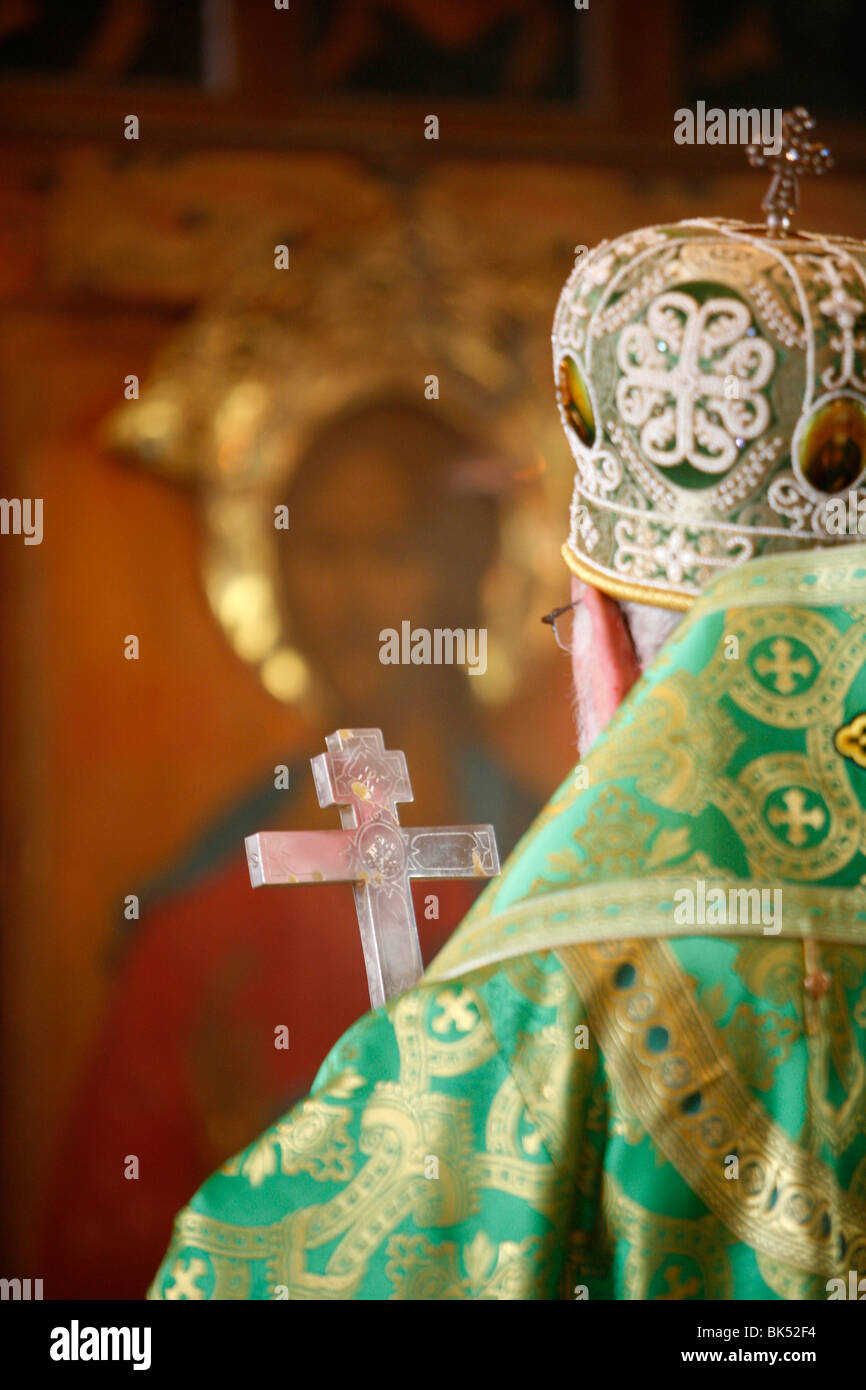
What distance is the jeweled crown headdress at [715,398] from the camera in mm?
1913

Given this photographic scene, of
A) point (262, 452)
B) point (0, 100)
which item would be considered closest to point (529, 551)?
point (262, 452)

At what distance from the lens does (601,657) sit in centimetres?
186

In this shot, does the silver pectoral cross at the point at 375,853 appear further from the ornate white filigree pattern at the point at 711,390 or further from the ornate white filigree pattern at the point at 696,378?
the ornate white filigree pattern at the point at 696,378

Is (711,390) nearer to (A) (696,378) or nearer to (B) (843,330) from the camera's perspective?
(A) (696,378)

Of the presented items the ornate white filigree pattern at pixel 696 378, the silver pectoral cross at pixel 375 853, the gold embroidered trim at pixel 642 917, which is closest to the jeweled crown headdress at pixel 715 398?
the ornate white filigree pattern at pixel 696 378

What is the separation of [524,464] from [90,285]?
128cm

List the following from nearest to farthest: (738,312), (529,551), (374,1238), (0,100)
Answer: (374,1238) → (738,312) → (0,100) → (529,551)

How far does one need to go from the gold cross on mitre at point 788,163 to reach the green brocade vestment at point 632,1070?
0.93 metres

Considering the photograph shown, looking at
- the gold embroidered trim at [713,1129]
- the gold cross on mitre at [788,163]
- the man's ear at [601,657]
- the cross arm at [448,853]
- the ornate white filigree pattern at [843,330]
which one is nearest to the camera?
the gold embroidered trim at [713,1129]

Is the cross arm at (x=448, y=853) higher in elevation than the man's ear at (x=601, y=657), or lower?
lower

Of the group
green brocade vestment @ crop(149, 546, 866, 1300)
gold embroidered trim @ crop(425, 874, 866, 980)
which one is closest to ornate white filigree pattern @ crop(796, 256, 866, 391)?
green brocade vestment @ crop(149, 546, 866, 1300)

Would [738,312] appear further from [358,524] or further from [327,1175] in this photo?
[358,524]

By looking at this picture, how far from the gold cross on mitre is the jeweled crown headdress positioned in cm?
5

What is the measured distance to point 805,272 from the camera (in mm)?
1984
